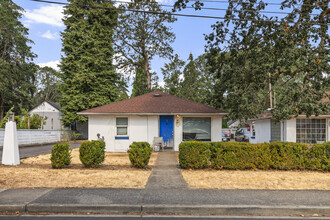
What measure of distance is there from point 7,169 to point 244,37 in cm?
1152

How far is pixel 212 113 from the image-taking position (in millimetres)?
15875

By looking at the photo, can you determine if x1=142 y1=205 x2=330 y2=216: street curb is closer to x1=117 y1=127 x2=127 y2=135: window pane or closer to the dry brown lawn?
the dry brown lawn

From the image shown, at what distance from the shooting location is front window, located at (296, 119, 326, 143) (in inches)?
708

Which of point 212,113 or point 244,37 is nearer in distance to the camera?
point 244,37

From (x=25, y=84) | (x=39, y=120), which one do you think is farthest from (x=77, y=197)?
(x=25, y=84)

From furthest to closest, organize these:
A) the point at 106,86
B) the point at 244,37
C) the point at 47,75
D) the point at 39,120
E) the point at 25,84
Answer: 1. the point at 47,75
2. the point at 25,84
3. the point at 106,86
4. the point at 39,120
5. the point at 244,37

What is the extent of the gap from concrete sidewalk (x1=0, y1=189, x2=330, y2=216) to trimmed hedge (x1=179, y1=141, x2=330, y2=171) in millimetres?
3315

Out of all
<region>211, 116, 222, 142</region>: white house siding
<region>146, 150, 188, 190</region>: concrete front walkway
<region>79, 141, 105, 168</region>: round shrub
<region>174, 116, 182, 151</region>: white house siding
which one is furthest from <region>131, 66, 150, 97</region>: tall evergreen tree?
<region>146, 150, 188, 190</region>: concrete front walkway

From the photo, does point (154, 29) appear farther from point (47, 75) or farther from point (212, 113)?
point (47, 75)

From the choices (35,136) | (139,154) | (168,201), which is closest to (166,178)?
(139,154)

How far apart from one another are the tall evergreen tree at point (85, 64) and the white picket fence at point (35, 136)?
286 centimetres

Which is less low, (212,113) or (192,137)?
(212,113)

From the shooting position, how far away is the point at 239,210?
530 centimetres

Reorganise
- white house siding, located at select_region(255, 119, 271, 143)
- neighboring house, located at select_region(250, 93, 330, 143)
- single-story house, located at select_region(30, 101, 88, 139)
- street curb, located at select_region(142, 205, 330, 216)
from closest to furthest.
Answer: street curb, located at select_region(142, 205, 330, 216) < neighboring house, located at select_region(250, 93, 330, 143) < white house siding, located at select_region(255, 119, 271, 143) < single-story house, located at select_region(30, 101, 88, 139)
